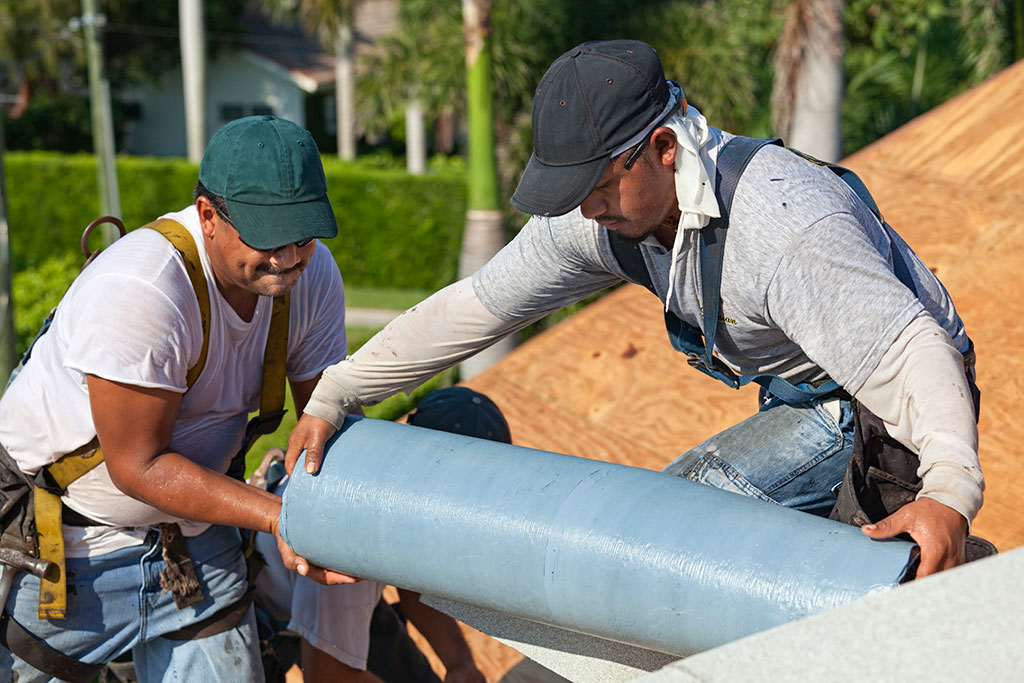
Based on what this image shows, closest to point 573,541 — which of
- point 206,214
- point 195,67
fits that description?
point 206,214

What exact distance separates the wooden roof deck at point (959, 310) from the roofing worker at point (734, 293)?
170 centimetres

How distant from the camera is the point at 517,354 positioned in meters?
5.87

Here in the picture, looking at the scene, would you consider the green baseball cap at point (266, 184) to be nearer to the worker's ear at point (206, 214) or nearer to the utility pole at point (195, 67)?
the worker's ear at point (206, 214)

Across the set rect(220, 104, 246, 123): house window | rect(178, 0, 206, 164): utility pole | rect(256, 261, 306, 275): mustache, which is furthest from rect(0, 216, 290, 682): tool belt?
rect(220, 104, 246, 123): house window

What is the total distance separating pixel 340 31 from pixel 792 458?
18302 millimetres

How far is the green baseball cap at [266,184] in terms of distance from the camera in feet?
8.40

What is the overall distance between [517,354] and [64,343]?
346cm

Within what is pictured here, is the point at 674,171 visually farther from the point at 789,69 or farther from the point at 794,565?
the point at 789,69

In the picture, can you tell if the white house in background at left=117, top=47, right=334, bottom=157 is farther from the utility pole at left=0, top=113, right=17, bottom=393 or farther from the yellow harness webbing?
the yellow harness webbing

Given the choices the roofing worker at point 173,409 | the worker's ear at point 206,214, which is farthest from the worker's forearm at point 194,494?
the worker's ear at point 206,214

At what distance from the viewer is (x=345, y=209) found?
17.7 m

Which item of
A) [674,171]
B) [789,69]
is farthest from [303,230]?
[789,69]

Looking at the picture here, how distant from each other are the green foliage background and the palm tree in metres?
1.52

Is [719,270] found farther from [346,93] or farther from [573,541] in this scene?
[346,93]
